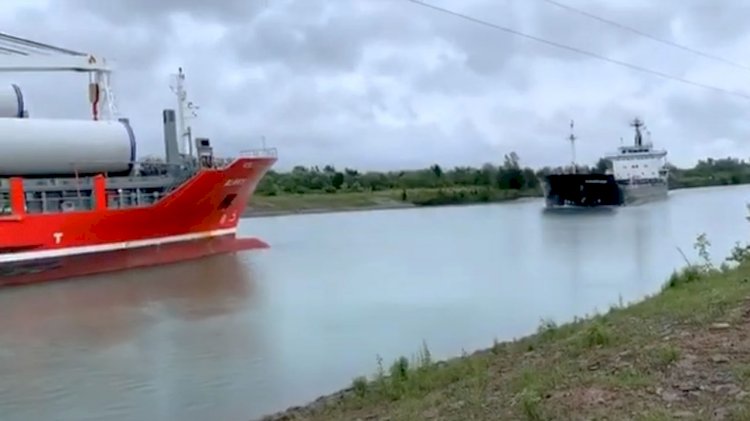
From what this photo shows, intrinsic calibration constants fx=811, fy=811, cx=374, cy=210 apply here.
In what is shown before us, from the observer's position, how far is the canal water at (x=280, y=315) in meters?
8.10

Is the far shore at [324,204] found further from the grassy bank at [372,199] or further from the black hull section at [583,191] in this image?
the black hull section at [583,191]

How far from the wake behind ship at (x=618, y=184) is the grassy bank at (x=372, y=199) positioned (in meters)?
8.74

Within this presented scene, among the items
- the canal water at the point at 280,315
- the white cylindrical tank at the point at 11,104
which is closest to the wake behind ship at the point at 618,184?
A: the canal water at the point at 280,315

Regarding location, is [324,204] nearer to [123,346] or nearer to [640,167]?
[640,167]

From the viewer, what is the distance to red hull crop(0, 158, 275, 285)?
20.3 meters

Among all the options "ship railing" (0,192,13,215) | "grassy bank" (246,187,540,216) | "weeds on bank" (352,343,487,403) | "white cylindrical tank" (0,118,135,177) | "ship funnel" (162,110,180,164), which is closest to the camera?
"weeds on bank" (352,343,487,403)

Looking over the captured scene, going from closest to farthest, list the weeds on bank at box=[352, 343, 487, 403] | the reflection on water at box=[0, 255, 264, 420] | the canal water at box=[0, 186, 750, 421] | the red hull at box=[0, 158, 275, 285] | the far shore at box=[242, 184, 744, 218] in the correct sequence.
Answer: the weeds on bank at box=[352, 343, 487, 403] → the reflection on water at box=[0, 255, 264, 420] → the canal water at box=[0, 186, 750, 421] → the red hull at box=[0, 158, 275, 285] → the far shore at box=[242, 184, 744, 218]

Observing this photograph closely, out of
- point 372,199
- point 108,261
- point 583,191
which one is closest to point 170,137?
point 108,261

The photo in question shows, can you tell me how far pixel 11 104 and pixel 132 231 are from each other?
5.20m

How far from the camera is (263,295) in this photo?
51.9 feet

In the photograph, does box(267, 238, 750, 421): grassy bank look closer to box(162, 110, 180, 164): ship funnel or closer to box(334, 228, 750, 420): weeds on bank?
box(334, 228, 750, 420): weeds on bank

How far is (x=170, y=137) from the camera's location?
87.4ft

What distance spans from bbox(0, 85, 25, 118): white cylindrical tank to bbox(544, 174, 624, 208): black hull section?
34.6m

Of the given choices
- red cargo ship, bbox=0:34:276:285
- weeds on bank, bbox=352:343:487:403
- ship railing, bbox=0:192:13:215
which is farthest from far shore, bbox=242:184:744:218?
weeds on bank, bbox=352:343:487:403
